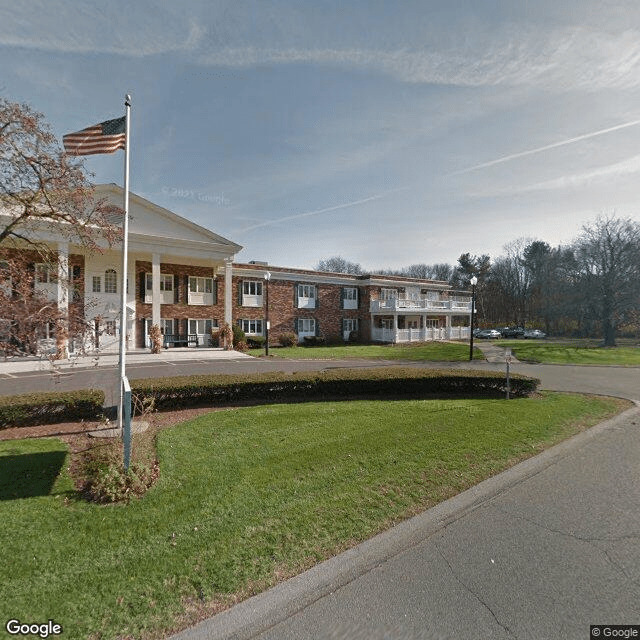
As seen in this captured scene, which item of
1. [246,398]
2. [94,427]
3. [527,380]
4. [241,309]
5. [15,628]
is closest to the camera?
[15,628]

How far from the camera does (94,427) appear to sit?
6.75 meters

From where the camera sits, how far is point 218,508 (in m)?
3.75

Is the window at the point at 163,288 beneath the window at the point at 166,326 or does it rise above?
above

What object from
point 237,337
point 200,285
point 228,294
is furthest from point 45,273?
point 200,285

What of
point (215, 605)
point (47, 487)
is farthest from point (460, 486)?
point (47, 487)

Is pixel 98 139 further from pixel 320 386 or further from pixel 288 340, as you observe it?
pixel 288 340

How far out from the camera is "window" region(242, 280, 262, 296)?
28.5m

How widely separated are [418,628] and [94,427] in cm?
677

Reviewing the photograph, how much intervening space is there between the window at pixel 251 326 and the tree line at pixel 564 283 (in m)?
29.8

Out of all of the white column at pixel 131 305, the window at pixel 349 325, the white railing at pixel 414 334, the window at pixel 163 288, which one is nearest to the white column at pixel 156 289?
the white column at pixel 131 305

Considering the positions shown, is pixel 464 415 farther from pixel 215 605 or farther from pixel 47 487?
pixel 47 487

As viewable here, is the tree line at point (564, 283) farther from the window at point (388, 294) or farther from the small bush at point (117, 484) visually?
the small bush at point (117, 484)

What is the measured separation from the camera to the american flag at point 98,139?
613 centimetres

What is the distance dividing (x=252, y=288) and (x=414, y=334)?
16447mm
